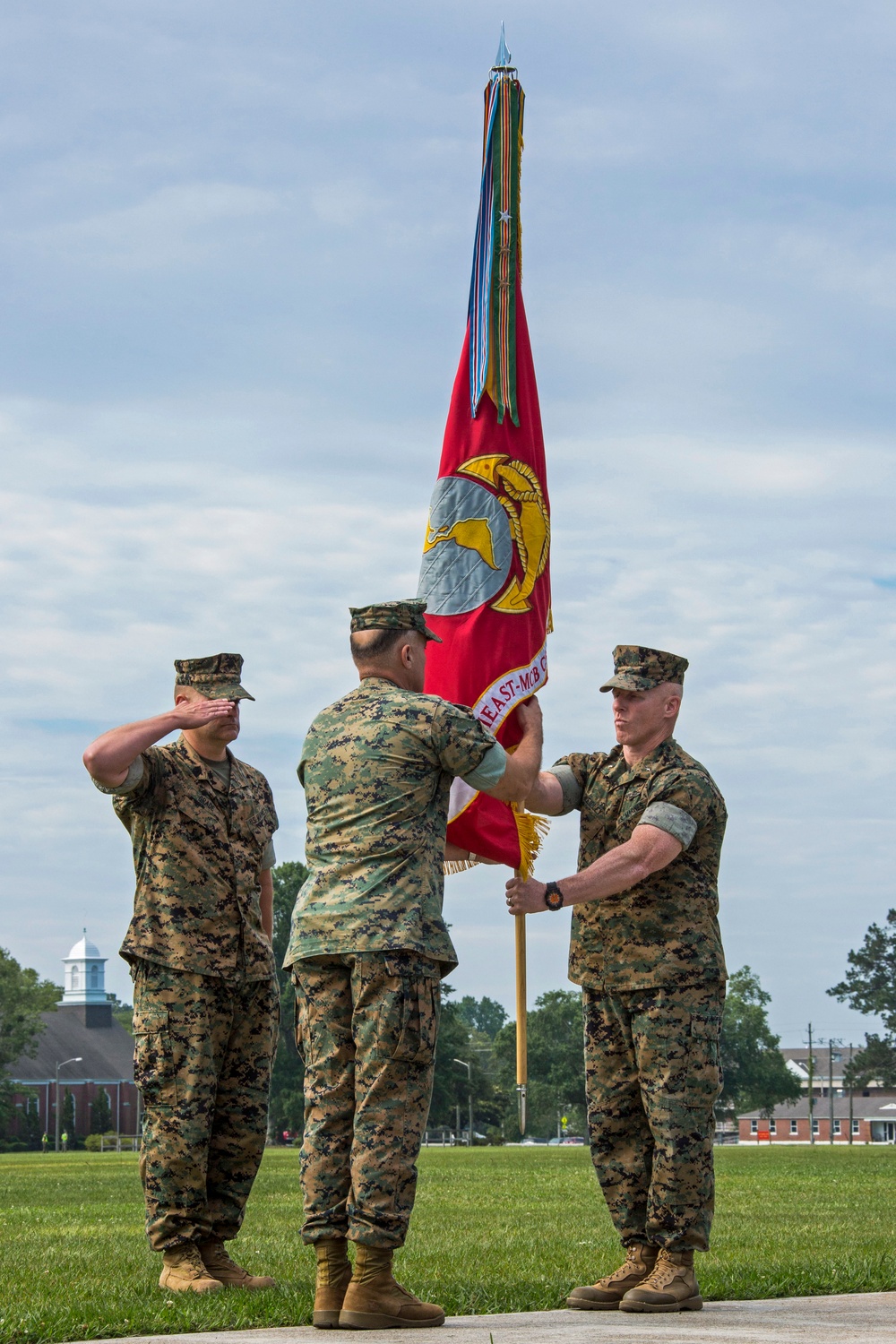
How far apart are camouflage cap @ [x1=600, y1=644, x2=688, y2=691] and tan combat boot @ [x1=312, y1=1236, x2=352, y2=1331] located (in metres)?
2.55

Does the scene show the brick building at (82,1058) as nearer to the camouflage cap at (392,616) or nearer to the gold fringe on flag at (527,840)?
the gold fringe on flag at (527,840)

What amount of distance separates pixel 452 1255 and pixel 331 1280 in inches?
131

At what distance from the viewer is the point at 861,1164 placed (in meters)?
32.7

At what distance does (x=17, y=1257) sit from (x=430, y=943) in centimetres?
437

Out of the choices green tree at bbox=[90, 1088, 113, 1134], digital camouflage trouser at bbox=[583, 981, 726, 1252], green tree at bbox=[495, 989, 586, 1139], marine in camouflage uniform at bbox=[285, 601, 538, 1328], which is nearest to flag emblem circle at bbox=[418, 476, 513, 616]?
digital camouflage trouser at bbox=[583, 981, 726, 1252]

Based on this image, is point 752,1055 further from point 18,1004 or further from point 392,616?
point 392,616

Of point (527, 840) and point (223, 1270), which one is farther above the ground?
point (527, 840)

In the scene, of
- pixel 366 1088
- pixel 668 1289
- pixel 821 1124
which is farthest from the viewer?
pixel 821 1124

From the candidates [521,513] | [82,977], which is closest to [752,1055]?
[82,977]

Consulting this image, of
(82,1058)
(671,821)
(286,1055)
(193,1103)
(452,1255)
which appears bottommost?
(82,1058)

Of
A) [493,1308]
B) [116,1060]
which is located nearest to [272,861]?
[493,1308]

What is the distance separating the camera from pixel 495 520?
9.60 meters

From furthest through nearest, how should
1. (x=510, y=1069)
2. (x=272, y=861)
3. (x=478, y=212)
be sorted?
(x=510, y=1069) → (x=478, y=212) → (x=272, y=861)

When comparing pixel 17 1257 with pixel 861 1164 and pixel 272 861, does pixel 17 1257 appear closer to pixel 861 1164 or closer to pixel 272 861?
pixel 272 861
